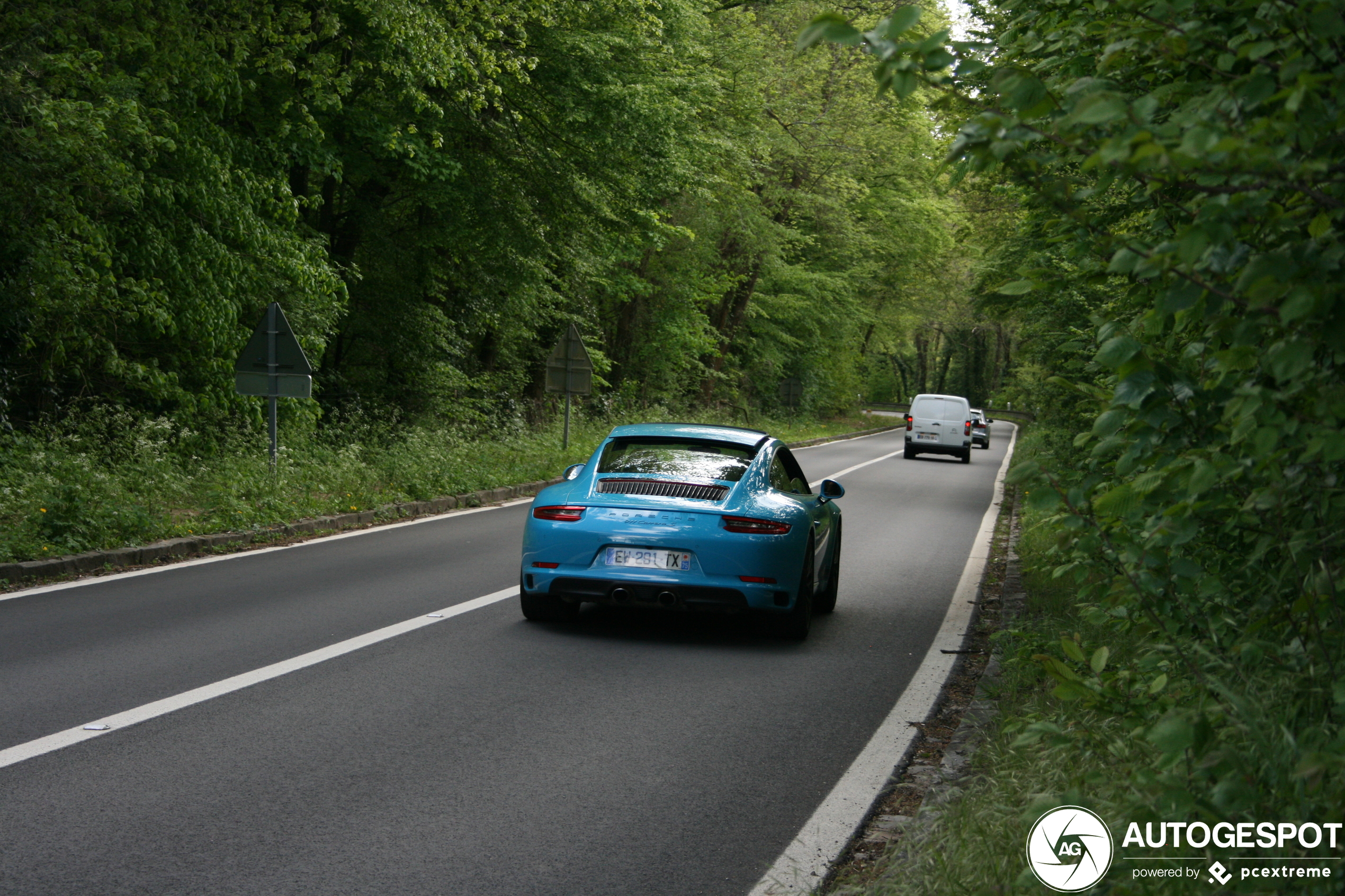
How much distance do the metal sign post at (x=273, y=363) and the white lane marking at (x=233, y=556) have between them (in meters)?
2.01

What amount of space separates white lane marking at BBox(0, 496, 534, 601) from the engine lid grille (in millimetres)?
4617

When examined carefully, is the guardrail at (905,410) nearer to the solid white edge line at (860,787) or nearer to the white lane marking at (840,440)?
the white lane marking at (840,440)

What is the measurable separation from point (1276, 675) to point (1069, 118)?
1.97 m

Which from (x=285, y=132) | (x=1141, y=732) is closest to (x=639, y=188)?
(x=285, y=132)

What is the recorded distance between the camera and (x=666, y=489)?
8.44 metres

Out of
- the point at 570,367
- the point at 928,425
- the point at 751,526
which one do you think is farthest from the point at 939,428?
the point at 751,526

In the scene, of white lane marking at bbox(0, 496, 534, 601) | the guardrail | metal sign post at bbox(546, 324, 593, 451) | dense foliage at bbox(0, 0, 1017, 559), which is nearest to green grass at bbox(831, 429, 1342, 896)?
white lane marking at bbox(0, 496, 534, 601)

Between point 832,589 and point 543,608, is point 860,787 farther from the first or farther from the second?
point 832,589

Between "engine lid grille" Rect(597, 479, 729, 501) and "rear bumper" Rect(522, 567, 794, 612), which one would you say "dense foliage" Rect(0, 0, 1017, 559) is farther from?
"engine lid grille" Rect(597, 479, 729, 501)

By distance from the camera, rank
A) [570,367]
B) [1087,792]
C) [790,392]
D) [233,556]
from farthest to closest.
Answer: [790,392]
[570,367]
[233,556]
[1087,792]

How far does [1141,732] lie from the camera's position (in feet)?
12.2

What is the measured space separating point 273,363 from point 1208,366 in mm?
13326

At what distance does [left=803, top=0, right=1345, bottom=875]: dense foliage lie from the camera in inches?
101

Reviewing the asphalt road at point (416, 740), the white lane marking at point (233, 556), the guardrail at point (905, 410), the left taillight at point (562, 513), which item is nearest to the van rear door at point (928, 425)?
the white lane marking at point (233, 556)
